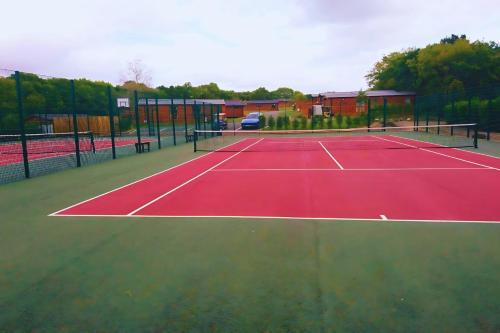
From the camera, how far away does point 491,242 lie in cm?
543

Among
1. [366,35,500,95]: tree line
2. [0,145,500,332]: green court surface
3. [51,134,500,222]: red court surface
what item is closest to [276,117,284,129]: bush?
[366,35,500,95]: tree line

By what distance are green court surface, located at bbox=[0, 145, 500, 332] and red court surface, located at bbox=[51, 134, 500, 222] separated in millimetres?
615

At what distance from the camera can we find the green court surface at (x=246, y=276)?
3.53 m

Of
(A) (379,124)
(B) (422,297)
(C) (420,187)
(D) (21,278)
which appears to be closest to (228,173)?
(C) (420,187)

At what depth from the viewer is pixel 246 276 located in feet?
14.7

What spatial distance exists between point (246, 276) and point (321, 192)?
4.94 m

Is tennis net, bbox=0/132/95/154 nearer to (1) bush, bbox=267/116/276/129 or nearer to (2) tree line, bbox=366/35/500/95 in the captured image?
(1) bush, bbox=267/116/276/129

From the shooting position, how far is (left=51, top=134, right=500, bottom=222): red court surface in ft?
23.9

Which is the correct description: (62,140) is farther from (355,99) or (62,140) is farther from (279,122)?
(355,99)

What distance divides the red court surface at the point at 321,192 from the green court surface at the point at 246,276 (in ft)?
2.02

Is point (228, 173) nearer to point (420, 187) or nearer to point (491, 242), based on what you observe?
point (420, 187)

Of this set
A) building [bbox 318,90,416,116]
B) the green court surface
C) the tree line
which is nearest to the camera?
the green court surface

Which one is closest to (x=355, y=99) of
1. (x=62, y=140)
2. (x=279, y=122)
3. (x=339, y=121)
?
(x=339, y=121)

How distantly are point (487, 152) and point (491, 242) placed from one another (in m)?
13.0
